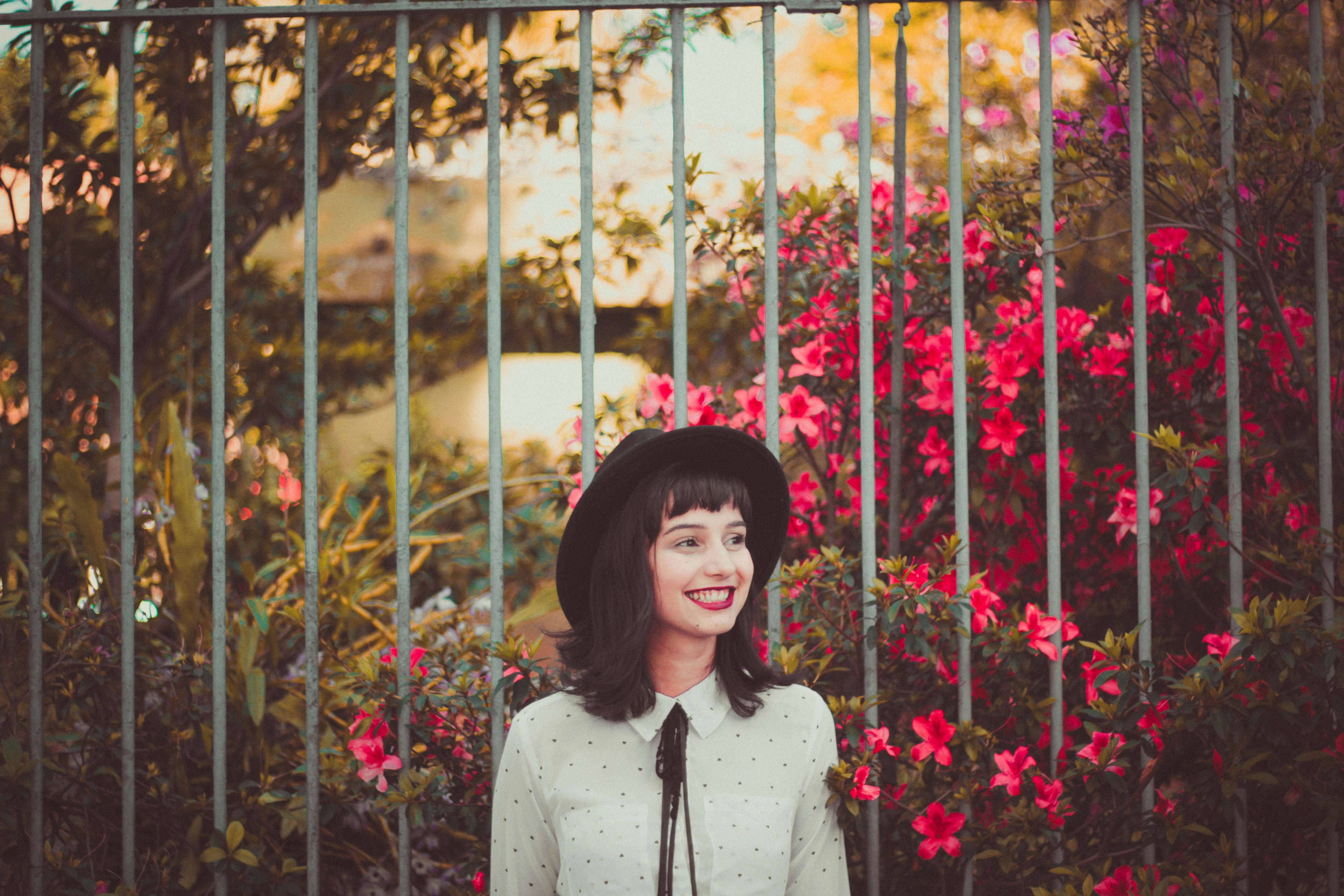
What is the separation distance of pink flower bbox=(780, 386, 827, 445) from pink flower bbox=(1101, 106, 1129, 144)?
2.79 feet

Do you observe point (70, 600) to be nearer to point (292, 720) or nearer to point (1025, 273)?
point (292, 720)

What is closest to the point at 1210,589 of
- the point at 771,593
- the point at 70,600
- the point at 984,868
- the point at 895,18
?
the point at 984,868

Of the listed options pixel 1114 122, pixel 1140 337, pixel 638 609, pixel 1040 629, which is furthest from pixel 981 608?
pixel 1114 122

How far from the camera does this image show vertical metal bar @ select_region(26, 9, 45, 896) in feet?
6.27

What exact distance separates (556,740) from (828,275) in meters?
1.26

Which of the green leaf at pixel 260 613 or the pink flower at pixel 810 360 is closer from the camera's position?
the pink flower at pixel 810 360

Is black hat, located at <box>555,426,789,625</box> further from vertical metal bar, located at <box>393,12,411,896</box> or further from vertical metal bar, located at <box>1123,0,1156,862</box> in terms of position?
vertical metal bar, located at <box>1123,0,1156,862</box>

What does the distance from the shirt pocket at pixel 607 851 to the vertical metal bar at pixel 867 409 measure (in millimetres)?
570

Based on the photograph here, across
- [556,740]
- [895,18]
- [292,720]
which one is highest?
[895,18]

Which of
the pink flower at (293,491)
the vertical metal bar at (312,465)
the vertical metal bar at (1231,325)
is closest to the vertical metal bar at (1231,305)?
the vertical metal bar at (1231,325)

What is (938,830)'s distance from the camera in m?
1.90

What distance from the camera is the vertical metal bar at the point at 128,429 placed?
1.92 meters

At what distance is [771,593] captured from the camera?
6.37ft

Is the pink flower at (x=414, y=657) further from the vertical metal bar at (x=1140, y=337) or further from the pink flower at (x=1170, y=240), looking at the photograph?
the pink flower at (x=1170, y=240)
